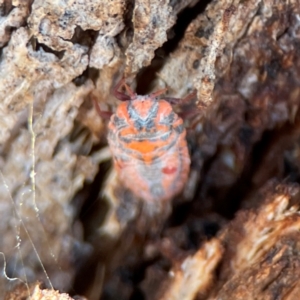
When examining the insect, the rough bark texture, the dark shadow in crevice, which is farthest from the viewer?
the insect

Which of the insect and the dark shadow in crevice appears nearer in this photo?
the dark shadow in crevice

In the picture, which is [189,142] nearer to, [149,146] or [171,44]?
[149,146]

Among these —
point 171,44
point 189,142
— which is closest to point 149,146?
point 189,142

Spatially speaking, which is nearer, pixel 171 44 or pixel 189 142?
pixel 171 44

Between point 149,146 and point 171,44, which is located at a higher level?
point 171,44

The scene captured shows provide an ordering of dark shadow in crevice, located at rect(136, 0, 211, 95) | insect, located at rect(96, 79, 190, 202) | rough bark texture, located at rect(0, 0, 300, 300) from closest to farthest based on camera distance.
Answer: rough bark texture, located at rect(0, 0, 300, 300), dark shadow in crevice, located at rect(136, 0, 211, 95), insect, located at rect(96, 79, 190, 202)

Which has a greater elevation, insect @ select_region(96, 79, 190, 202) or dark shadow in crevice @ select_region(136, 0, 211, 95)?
dark shadow in crevice @ select_region(136, 0, 211, 95)

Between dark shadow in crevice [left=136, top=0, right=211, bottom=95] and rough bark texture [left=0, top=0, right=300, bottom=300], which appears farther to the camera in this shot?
dark shadow in crevice [left=136, top=0, right=211, bottom=95]
